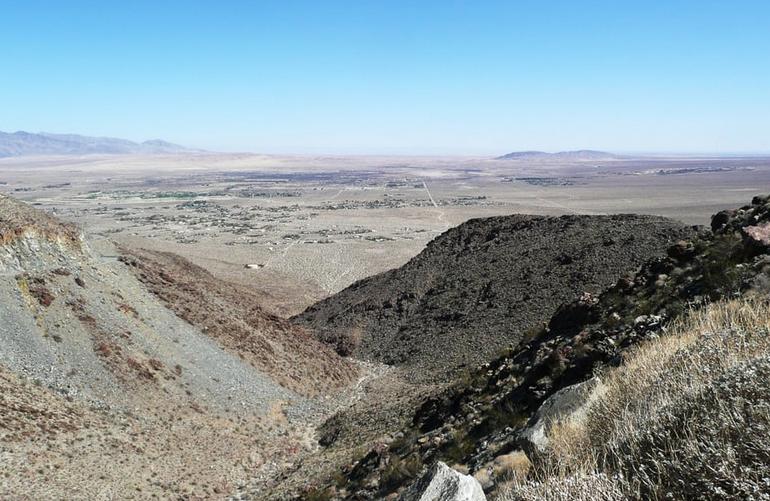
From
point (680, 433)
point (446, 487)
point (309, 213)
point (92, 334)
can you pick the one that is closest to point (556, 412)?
point (446, 487)

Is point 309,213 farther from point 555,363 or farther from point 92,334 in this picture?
point 555,363

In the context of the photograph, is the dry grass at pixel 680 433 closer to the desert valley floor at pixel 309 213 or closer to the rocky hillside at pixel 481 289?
the rocky hillside at pixel 481 289

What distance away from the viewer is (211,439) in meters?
15.2

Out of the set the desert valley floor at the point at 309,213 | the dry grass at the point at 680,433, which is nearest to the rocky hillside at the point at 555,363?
the dry grass at the point at 680,433

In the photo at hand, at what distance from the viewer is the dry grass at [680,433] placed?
3037 millimetres

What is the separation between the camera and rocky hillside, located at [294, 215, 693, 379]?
22827mm

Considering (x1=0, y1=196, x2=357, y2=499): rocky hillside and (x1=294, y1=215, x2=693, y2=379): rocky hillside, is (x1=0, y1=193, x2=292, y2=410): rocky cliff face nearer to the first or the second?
(x1=0, y1=196, x2=357, y2=499): rocky hillside

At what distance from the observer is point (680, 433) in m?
3.64

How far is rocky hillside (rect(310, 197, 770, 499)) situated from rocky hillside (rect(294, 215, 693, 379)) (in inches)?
294

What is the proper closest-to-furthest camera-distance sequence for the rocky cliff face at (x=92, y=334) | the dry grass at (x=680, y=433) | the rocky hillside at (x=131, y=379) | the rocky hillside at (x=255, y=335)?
the dry grass at (x=680, y=433)
the rocky hillside at (x=131, y=379)
the rocky cliff face at (x=92, y=334)
the rocky hillside at (x=255, y=335)

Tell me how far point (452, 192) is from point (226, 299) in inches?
4558

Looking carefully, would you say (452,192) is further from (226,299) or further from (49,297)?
(49,297)

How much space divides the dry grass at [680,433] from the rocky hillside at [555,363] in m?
1.42

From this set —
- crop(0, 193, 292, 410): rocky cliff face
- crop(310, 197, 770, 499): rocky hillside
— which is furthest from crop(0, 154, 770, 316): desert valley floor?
crop(310, 197, 770, 499): rocky hillside
